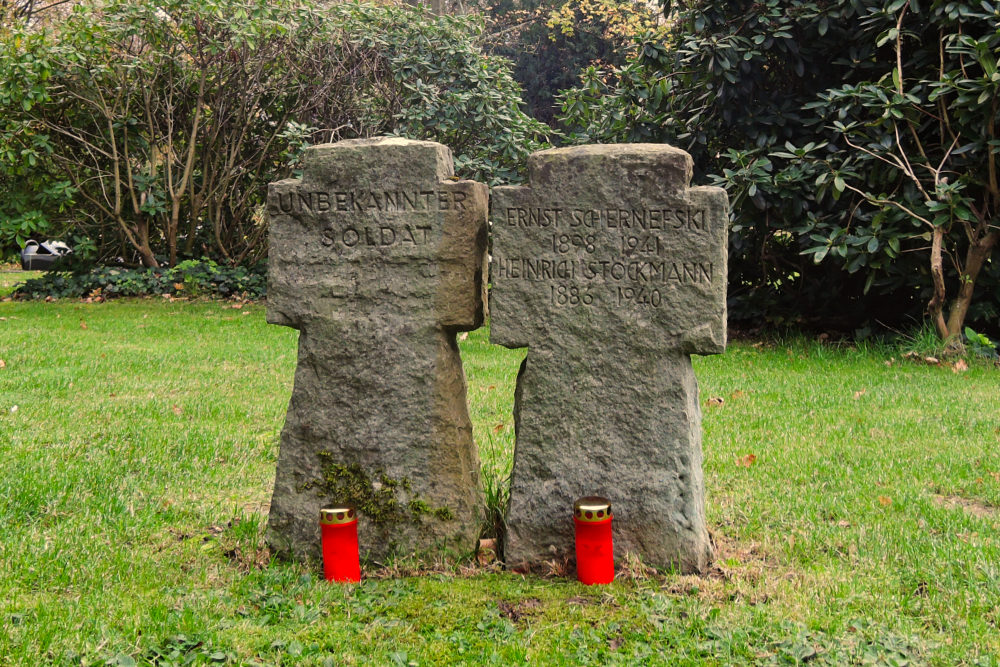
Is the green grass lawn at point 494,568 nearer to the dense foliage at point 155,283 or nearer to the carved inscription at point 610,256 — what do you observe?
the carved inscription at point 610,256

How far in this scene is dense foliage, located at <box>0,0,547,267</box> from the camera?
11.4 m

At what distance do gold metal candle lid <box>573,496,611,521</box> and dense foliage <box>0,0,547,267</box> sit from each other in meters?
8.34

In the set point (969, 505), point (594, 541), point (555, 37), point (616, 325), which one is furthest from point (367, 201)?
point (555, 37)

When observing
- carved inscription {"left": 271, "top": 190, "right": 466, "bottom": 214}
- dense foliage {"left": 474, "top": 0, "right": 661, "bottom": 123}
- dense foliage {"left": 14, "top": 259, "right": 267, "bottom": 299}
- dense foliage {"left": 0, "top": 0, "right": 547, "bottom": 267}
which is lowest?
dense foliage {"left": 14, "top": 259, "right": 267, "bottom": 299}

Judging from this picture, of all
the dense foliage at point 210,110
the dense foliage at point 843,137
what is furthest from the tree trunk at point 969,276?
the dense foliage at point 210,110

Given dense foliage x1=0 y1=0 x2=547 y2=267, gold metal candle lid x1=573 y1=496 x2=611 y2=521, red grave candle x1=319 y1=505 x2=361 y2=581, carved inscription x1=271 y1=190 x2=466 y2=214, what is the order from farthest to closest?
1. dense foliage x1=0 y1=0 x2=547 y2=267
2. carved inscription x1=271 y1=190 x2=466 y2=214
3. red grave candle x1=319 y1=505 x2=361 y2=581
4. gold metal candle lid x1=573 y1=496 x2=611 y2=521

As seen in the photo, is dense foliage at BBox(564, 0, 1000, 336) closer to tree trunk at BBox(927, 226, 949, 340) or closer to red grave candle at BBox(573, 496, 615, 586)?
tree trunk at BBox(927, 226, 949, 340)

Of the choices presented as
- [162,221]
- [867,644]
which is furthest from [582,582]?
[162,221]

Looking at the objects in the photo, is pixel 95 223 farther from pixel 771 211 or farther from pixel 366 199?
pixel 366 199

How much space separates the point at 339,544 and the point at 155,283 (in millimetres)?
9855

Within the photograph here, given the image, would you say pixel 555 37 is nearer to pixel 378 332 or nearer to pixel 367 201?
pixel 367 201

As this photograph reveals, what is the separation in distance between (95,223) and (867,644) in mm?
12645

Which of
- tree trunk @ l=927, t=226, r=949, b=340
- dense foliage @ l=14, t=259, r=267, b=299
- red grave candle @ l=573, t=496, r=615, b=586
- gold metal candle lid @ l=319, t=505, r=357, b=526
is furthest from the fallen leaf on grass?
dense foliage @ l=14, t=259, r=267, b=299

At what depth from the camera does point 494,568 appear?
3924mm
